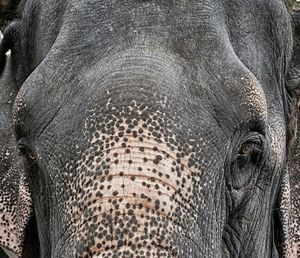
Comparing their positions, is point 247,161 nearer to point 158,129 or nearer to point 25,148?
point 158,129

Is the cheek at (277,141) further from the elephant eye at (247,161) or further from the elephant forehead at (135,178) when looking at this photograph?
the elephant forehead at (135,178)

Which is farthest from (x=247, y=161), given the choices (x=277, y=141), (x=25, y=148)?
(x=25, y=148)

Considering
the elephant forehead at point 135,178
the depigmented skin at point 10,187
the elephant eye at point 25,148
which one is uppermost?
the depigmented skin at point 10,187

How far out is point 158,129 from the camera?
2.49m

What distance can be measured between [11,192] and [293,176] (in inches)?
41.8

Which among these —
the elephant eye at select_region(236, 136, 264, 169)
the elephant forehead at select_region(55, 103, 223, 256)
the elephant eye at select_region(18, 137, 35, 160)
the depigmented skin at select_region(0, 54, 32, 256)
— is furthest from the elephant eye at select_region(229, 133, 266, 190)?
the depigmented skin at select_region(0, 54, 32, 256)

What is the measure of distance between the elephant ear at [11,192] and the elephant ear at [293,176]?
891 millimetres

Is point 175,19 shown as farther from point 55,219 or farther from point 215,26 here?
point 55,219

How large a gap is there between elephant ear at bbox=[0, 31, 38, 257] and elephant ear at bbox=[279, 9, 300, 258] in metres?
0.89

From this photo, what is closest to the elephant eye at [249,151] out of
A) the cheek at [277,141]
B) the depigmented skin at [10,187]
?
the cheek at [277,141]

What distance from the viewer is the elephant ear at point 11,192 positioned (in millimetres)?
3422

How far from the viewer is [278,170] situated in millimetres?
3207

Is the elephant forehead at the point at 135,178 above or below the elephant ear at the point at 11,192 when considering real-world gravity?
below

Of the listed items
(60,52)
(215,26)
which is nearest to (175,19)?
(215,26)
